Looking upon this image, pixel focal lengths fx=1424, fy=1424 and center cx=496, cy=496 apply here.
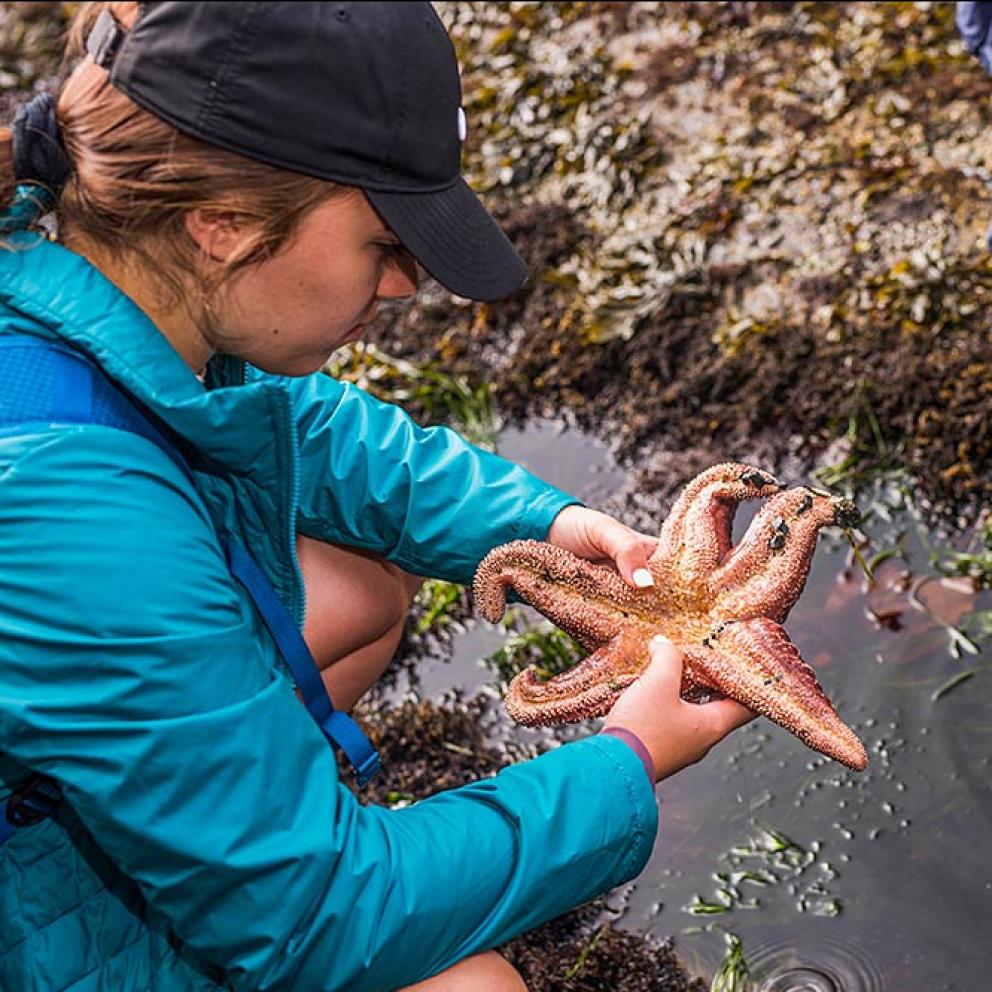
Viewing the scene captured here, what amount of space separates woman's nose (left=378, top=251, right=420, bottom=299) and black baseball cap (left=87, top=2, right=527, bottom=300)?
214 millimetres

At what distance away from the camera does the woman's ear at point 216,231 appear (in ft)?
8.28

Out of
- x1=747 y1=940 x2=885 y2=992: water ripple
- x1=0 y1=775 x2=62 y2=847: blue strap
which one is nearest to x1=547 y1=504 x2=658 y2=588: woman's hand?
x1=747 y1=940 x2=885 y2=992: water ripple

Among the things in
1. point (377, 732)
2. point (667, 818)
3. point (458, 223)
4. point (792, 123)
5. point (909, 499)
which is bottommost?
point (377, 732)

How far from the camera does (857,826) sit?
3.78m

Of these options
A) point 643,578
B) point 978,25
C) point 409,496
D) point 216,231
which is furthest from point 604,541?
point 978,25

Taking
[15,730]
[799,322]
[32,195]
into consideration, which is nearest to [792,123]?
[799,322]

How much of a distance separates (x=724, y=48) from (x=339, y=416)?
3.74m

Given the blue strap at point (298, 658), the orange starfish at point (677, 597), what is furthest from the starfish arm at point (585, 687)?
the blue strap at point (298, 658)

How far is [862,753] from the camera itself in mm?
2887

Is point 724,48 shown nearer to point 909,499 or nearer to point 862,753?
point 909,499

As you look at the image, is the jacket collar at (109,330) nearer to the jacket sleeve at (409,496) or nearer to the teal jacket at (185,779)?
the teal jacket at (185,779)

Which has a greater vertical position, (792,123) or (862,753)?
(792,123)

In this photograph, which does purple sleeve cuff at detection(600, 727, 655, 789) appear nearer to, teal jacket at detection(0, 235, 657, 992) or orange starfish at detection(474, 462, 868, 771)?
teal jacket at detection(0, 235, 657, 992)

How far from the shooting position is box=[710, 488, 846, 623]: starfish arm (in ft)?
10.5
